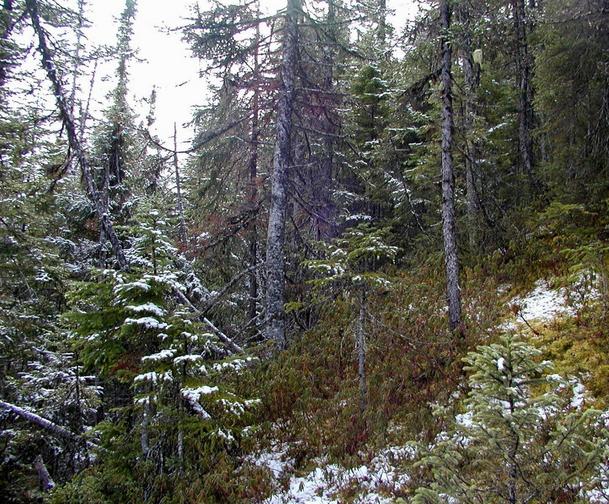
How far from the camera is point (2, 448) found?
1020 centimetres

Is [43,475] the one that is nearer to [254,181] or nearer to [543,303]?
[254,181]

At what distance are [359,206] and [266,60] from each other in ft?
27.4

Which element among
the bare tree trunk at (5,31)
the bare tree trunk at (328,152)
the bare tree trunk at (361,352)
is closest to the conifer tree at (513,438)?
the bare tree trunk at (361,352)

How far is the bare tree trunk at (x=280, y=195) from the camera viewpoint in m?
11.9

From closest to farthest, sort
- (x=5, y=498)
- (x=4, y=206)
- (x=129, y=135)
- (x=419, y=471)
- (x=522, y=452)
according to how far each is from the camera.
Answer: (x=522, y=452), (x=419, y=471), (x=5, y=498), (x=4, y=206), (x=129, y=135)

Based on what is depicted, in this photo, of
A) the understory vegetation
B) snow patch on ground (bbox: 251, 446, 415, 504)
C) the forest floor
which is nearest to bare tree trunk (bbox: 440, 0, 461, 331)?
the understory vegetation

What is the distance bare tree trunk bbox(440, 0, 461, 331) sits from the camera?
10.1m

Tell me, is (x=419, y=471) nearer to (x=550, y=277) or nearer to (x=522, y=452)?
(x=522, y=452)

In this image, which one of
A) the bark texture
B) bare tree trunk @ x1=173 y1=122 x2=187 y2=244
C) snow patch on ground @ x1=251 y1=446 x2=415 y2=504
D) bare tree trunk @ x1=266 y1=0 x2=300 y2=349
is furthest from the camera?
bare tree trunk @ x1=173 y1=122 x2=187 y2=244

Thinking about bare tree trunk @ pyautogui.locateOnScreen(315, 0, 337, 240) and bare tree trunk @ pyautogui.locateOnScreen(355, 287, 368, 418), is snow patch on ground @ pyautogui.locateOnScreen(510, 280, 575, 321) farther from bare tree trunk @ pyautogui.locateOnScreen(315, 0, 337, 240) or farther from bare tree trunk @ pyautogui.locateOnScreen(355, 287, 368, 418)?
bare tree trunk @ pyautogui.locateOnScreen(315, 0, 337, 240)

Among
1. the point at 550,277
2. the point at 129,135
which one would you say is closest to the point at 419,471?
the point at 550,277

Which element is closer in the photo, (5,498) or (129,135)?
(5,498)

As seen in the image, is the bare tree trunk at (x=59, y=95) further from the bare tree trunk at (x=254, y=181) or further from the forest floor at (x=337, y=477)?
the forest floor at (x=337, y=477)

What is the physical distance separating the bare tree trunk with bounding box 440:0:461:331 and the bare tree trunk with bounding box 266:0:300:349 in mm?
4261
